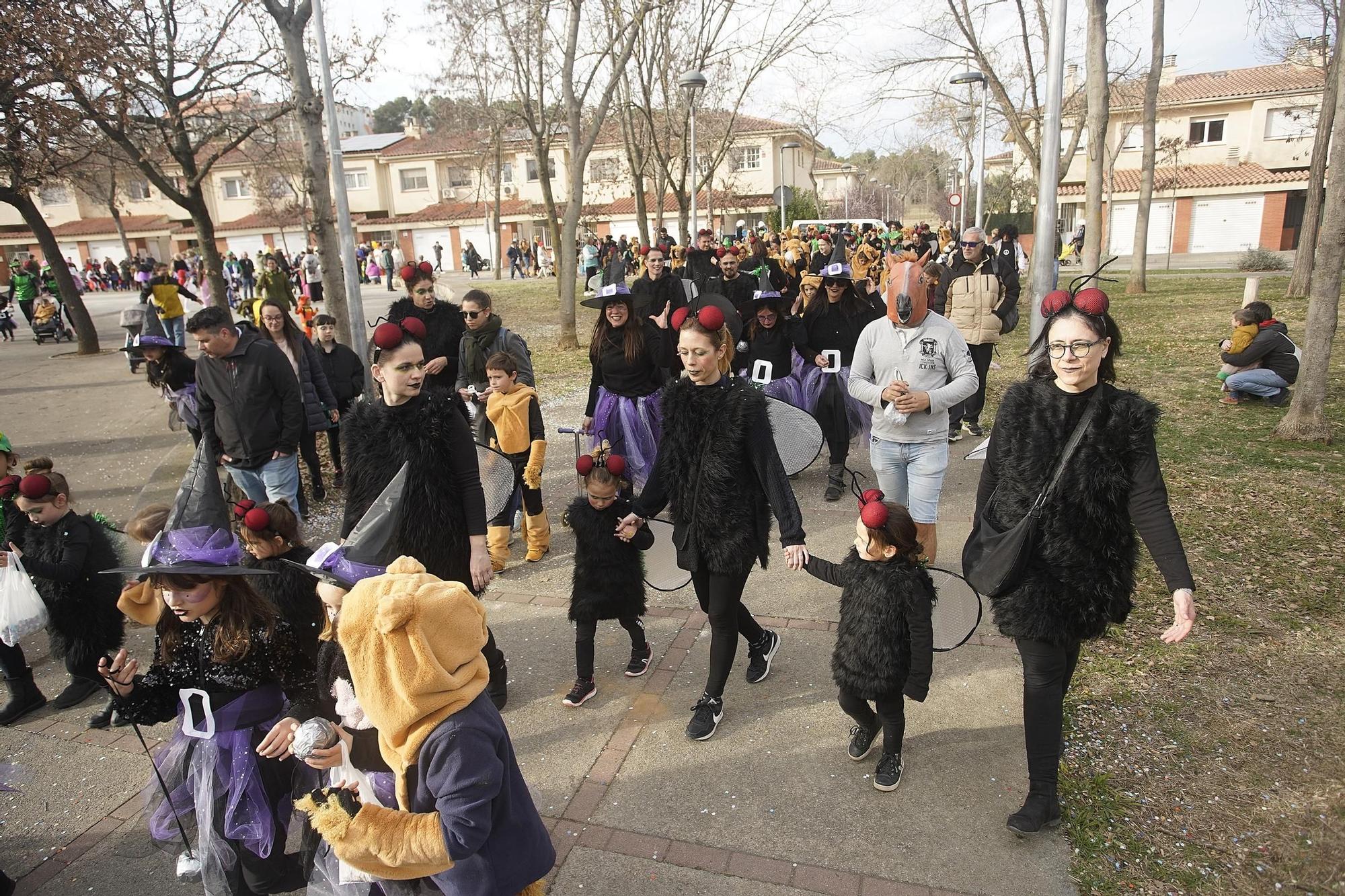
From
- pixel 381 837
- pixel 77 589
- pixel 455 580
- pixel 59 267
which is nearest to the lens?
pixel 381 837

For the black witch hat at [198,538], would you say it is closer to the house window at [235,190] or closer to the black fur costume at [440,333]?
the black fur costume at [440,333]

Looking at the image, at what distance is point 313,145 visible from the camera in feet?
31.8

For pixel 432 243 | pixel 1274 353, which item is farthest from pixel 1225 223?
pixel 432 243

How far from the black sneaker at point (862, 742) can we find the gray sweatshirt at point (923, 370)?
1852mm

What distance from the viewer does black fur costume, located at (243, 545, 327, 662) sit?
321 centimetres

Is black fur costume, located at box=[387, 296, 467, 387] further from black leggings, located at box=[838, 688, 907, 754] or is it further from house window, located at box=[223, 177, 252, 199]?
house window, located at box=[223, 177, 252, 199]

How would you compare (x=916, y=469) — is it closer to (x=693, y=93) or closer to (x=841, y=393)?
(x=841, y=393)

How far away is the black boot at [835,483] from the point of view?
7016 millimetres

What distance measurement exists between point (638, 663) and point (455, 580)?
120 cm

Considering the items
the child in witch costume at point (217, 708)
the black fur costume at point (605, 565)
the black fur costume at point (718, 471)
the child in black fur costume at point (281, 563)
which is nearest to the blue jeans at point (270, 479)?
the child in black fur costume at point (281, 563)

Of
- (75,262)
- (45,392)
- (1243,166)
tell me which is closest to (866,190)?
(1243,166)

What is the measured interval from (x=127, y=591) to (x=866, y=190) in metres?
73.2

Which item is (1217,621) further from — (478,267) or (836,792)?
(478,267)

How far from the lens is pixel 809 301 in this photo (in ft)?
24.2
